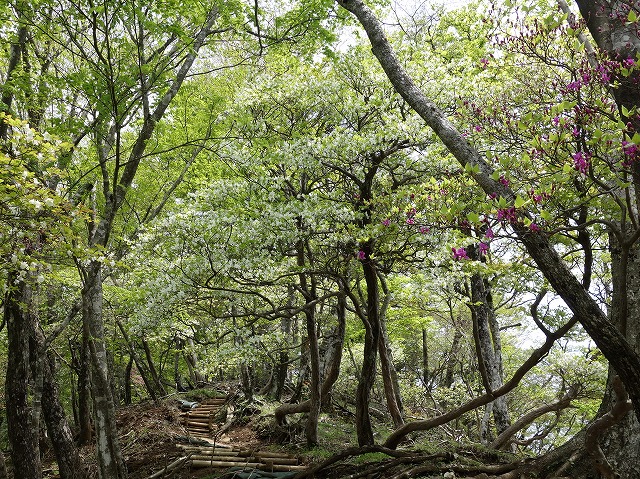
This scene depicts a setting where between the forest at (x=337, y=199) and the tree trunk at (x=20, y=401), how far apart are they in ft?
0.11

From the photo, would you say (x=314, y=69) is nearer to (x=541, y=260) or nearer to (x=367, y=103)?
(x=367, y=103)

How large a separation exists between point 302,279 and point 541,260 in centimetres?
617

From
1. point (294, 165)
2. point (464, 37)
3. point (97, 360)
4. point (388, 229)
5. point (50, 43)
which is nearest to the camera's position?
point (388, 229)

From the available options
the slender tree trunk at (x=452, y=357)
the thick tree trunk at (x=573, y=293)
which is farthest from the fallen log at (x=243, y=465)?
the slender tree trunk at (x=452, y=357)

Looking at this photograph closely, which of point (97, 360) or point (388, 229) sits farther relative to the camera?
point (97, 360)

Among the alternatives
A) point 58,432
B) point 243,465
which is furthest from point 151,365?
point 243,465

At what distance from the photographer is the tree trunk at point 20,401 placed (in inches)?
286

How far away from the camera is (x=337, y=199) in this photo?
316 inches

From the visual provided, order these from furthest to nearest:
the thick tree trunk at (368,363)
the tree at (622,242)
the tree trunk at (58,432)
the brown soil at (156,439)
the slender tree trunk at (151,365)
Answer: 1. the slender tree trunk at (151,365)
2. the brown soil at (156,439)
3. the thick tree trunk at (368,363)
4. the tree trunk at (58,432)
5. the tree at (622,242)

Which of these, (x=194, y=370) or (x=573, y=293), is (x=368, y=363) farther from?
(x=194, y=370)

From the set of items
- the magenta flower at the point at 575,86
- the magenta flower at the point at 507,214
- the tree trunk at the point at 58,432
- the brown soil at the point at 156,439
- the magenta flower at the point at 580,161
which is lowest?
the brown soil at the point at 156,439

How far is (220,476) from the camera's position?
25.4ft

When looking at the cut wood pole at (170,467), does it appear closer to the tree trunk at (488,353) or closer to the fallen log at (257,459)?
the fallen log at (257,459)

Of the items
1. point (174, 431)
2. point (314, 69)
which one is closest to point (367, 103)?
point (314, 69)
